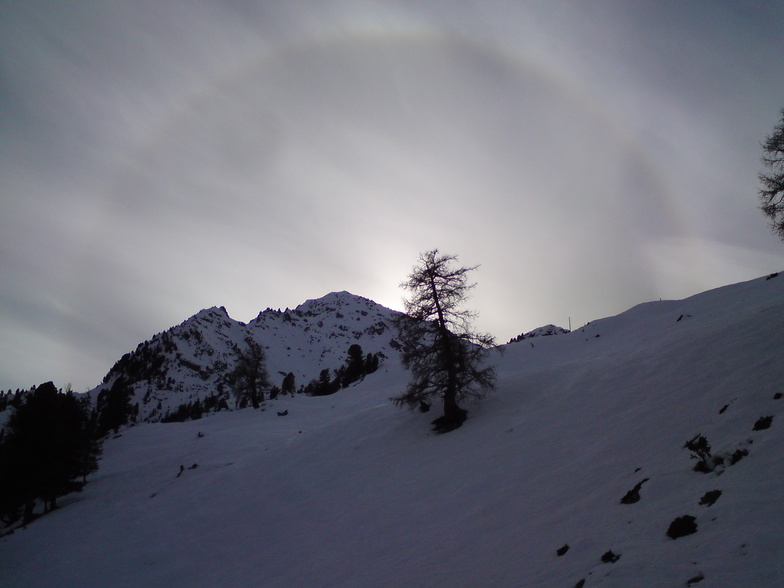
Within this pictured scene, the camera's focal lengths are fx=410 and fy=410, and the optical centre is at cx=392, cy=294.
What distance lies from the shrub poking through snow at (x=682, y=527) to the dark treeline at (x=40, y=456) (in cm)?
4106

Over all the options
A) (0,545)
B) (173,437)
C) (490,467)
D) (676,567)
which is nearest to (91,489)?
(0,545)

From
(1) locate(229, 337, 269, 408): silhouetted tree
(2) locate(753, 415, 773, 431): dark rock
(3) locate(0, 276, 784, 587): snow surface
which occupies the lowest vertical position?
(3) locate(0, 276, 784, 587): snow surface

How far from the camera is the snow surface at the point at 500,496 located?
767 cm

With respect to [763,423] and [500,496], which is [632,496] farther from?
[500,496]

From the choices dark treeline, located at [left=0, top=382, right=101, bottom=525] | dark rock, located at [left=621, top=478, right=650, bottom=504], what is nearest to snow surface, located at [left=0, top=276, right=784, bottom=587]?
dark rock, located at [left=621, top=478, right=650, bottom=504]

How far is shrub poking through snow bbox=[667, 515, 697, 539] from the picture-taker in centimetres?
713

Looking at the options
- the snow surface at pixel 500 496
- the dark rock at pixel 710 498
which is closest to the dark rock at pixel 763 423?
the snow surface at pixel 500 496

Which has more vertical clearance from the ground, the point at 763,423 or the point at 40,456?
the point at 40,456

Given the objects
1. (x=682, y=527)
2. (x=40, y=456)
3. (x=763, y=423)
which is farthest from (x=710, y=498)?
(x=40, y=456)

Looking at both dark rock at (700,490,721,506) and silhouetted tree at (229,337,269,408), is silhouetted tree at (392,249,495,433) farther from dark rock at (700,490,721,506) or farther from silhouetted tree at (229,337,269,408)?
silhouetted tree at (229,337,269,408)

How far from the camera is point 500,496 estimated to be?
43.9 feet

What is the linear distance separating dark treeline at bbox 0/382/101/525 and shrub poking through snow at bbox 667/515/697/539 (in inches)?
1616

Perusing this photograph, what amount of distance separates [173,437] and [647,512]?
151 feet

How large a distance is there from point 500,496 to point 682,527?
6.79 meters
